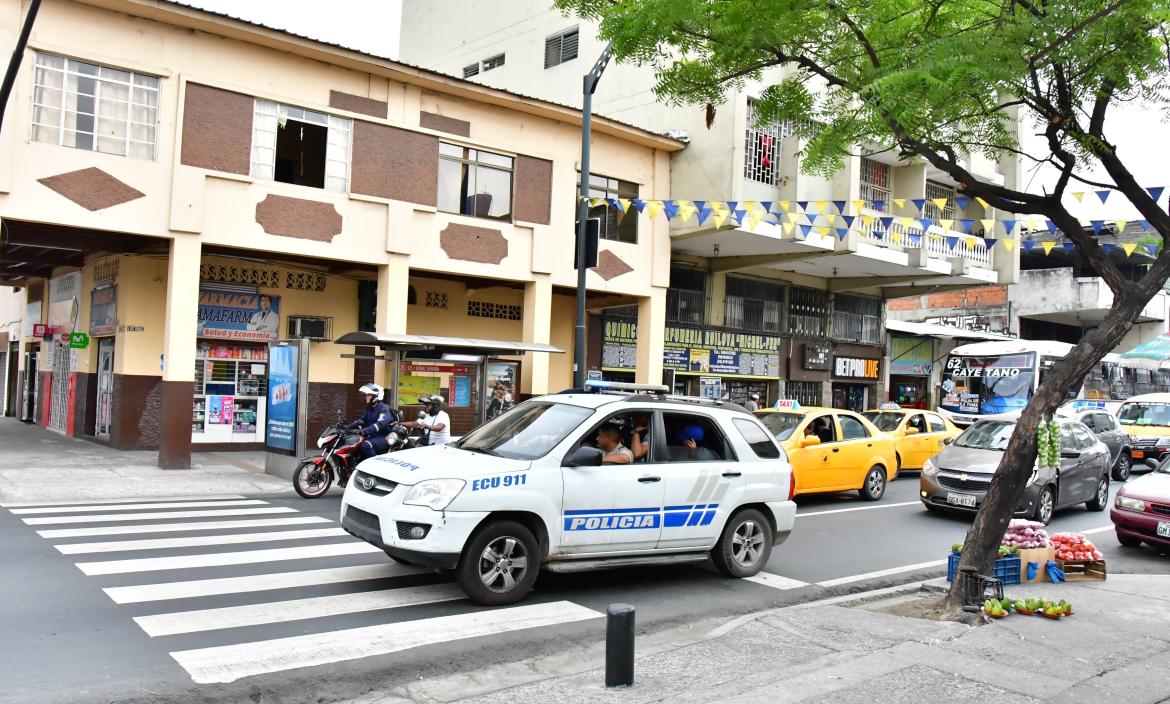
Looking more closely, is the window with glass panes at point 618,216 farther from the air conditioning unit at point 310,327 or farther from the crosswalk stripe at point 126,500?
the crosswalk stripe at point 126,500

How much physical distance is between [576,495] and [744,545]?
2279mm

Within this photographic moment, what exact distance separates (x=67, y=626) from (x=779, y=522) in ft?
20.8

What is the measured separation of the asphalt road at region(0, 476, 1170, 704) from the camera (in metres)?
5.34

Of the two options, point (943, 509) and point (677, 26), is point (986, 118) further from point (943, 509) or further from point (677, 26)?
point (943, 509)

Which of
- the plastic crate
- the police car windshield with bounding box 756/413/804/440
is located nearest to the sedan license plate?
the police car windshield with bounding box 756/413/804/440

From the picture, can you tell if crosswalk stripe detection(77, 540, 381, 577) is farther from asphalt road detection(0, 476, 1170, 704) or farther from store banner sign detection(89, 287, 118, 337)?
store banner sign detection(89, 287, 118, 337)

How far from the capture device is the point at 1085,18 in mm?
7477

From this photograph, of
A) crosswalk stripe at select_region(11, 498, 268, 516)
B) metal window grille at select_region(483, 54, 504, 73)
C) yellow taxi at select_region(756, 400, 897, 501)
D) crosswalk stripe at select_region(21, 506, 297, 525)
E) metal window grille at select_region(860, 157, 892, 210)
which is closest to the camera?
crosswalk stripe at select_region(21, 506, 297, 525)

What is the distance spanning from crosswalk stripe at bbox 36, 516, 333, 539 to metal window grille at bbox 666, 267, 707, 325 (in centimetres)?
1389

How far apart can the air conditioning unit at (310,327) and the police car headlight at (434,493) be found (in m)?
12.4

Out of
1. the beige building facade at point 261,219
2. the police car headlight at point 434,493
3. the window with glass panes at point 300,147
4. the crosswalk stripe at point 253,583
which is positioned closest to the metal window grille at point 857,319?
the beige building facade at point 261,219

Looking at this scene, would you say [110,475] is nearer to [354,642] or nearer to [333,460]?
[333,460]

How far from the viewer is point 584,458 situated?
7332 mm

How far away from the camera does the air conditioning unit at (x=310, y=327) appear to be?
1883 cm
